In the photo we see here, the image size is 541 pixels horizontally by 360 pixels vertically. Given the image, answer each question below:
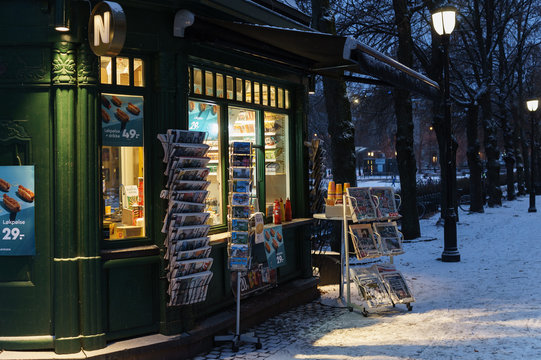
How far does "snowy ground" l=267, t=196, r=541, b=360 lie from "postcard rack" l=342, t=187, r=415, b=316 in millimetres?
233

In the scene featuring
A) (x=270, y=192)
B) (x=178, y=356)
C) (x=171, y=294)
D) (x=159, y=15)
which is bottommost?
(x=178, y=356)

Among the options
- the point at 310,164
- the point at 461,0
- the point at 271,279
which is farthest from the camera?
the point at 461,0

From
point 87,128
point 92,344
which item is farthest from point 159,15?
point 92,344

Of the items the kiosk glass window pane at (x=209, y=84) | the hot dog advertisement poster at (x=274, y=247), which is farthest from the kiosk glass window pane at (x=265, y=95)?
the hot dog advertisement poster at (x=274, y=247)

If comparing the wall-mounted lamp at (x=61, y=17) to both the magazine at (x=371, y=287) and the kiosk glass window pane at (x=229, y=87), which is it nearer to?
the kiosk glass window pane at (x=229, y=87)

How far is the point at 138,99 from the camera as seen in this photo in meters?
6.02

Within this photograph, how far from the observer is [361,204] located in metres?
7.96

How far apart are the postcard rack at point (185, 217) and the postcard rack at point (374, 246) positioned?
2.67 m

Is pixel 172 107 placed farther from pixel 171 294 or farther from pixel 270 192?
pixel 270 192

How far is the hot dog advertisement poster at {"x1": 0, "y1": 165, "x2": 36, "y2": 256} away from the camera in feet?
18.0

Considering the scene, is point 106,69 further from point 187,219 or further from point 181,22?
point 187,219

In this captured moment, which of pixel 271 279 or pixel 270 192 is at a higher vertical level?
pixel 270 192

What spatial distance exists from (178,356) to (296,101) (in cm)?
472

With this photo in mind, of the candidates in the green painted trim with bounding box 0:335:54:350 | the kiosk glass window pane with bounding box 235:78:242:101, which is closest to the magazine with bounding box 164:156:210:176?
the kiosk glass window pane with bounding box 235:78:242:101
